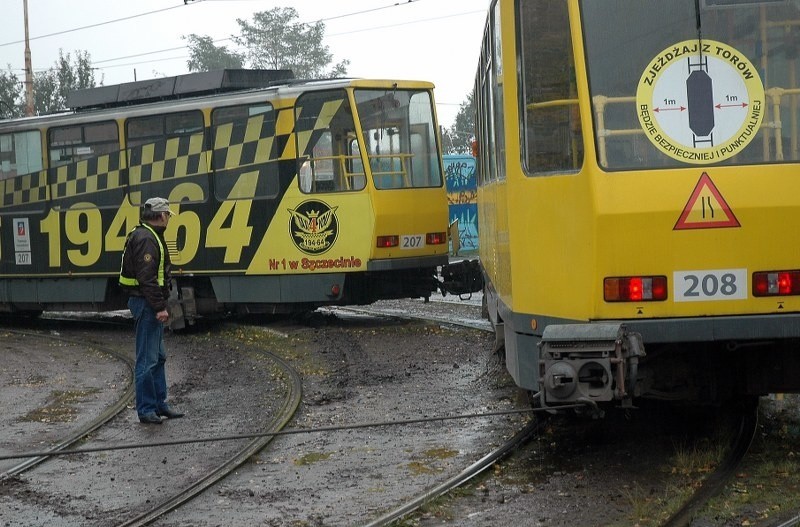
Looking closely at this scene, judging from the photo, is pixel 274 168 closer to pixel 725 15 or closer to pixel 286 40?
pixel 725 15

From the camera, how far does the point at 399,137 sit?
1641 centimetres

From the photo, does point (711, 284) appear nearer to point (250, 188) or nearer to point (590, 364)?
point (590, 364)

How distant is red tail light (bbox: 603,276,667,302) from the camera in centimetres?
676

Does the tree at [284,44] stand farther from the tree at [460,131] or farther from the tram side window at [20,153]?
the tram side window at [20,153]

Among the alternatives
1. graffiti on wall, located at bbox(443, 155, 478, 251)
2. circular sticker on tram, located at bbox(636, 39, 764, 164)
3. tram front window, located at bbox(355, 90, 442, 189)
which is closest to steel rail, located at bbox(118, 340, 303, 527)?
circular sticker on tram, located at bbox(636, 39, 764, 164)

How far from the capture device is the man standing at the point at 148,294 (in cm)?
975

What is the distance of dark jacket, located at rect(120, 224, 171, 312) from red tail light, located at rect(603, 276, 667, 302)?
4234 millimetres

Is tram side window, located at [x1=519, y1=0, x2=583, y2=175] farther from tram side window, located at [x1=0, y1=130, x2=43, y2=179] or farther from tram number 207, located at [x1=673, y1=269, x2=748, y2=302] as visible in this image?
tram side window, located at [x1=0, y1=130, x2=43, y2=179]

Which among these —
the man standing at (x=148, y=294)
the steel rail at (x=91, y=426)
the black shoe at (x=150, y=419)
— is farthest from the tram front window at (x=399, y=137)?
the black shoe at (x=150, y=419)

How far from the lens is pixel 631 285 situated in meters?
6.77

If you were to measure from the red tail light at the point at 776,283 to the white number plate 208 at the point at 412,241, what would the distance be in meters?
9.71

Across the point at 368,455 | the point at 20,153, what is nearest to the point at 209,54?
the point at 20,153

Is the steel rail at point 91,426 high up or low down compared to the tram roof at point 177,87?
down

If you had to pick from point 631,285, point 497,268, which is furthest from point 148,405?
point 631,285
